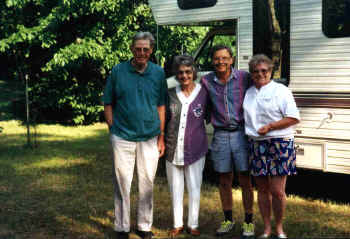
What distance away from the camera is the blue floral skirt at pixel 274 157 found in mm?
3572

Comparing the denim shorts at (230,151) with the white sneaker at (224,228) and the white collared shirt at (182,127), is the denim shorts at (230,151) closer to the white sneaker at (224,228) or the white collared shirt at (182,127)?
the white collared shirt at (182,127)

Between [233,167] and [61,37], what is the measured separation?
27.1ft

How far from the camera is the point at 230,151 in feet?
12.6

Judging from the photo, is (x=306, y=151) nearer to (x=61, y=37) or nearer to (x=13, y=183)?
(x=13, y=183)

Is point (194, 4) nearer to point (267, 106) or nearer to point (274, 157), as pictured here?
point (267, 106)

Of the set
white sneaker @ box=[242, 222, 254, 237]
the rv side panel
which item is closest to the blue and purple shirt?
white sneaker @ box=[242, 222, 254, 237]

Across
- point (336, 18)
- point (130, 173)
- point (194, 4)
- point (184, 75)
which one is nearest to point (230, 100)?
point (184, 75)

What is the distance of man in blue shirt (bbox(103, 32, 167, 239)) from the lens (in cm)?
379

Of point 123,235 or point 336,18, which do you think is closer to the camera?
point 123,235

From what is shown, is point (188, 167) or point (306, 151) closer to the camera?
point (188, 167)

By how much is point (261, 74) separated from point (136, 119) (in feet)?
3.69

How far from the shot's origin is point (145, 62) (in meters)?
3.82

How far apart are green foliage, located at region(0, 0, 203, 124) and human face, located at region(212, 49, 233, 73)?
550 cm

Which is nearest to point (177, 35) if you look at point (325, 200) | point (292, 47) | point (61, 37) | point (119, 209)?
point (61, 37)
